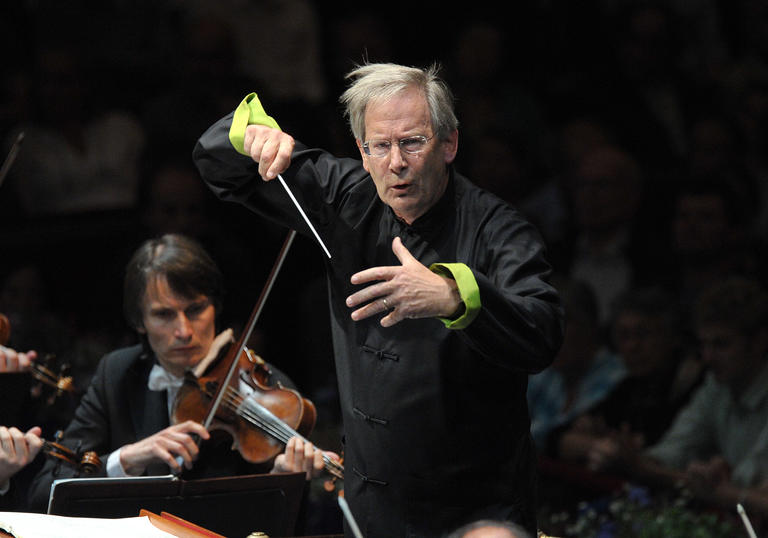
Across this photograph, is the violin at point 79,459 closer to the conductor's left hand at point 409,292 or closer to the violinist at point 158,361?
the violinist at point 158,361

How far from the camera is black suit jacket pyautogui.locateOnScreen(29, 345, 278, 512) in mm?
3506

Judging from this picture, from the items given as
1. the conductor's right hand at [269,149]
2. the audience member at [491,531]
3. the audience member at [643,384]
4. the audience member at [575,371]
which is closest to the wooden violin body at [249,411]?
the conductor's right hand at [269,149]

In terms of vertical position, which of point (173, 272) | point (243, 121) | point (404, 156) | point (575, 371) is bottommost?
point (575, 371)

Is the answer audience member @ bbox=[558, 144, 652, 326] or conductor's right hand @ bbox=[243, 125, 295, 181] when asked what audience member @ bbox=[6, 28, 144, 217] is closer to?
audience member @ bbox=[558, 144, 652, 326]

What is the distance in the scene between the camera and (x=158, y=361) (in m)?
3.65

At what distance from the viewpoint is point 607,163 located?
5.54 meters

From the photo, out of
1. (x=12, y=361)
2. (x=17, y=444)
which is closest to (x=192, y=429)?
(x=17, y=444)

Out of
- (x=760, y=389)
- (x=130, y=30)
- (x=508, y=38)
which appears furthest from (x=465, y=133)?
(x=760, y=389)

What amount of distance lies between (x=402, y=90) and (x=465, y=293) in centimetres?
59

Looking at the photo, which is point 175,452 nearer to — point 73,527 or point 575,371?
point 73,527

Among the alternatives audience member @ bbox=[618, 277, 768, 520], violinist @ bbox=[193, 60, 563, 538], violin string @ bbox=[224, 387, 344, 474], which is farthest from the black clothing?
→ audience member @ bbox=[618, 277, 768, 520]

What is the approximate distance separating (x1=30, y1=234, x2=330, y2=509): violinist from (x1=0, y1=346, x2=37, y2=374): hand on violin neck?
0.80ft

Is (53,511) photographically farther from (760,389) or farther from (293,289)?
(293,289)

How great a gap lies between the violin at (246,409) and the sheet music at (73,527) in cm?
82
